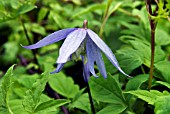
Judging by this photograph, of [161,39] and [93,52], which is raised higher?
[93,52]

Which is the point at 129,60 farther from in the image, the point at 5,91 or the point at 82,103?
the point at 5,91

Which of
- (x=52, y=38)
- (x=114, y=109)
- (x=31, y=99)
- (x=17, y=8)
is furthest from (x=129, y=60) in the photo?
(x=17, y=8)

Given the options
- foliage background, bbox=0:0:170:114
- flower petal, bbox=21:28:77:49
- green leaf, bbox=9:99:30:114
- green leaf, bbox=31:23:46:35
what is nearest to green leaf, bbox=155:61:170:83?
foliage background, bbox=0:0:170:114

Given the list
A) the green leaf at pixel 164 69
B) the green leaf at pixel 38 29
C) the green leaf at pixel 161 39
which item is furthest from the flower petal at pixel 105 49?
the green leaf at pixel 38 29

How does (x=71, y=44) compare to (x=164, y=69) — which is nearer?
(x=71, y=44)

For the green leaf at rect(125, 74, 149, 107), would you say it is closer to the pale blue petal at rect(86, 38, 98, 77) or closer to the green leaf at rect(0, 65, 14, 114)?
the pale blue petal at rect(86, 38, 98, 77)

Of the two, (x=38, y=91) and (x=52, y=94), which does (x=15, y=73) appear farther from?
(x=38, y=91)
